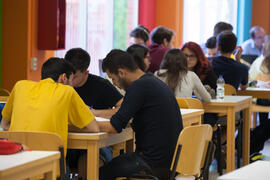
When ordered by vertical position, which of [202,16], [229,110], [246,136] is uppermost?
[202,16]

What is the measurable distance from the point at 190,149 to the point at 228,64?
10.5 feet

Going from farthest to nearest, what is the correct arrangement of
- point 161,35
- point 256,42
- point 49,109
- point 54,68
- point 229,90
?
point 256,42 → point 161,35 → point 229,90 → point 54,68 → point 49,109

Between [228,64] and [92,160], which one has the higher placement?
[228,64]

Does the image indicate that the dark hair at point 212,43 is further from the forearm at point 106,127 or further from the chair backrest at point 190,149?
the forearm at point 106,127

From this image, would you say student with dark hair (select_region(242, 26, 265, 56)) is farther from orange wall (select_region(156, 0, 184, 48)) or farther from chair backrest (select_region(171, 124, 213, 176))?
chair backrest (select_region(171, 124, 213, 176))

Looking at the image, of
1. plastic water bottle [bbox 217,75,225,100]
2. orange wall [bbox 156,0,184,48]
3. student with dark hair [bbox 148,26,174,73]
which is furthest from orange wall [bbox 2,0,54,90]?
orange wall [bbox 156,0,184,48]

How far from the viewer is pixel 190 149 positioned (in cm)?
341

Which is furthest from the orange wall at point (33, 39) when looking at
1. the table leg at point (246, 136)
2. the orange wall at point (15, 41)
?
the table leg at point (246, 136)

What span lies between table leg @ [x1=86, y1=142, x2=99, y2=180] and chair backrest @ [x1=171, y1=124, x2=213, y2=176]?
1.44ft

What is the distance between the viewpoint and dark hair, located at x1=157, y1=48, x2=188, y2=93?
5.43 meters

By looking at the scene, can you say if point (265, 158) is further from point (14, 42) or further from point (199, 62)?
point (14, 42)

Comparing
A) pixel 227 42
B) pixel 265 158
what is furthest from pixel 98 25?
pixel 265 158

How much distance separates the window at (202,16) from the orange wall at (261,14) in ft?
2.68

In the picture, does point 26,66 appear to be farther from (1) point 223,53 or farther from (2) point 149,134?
(2) point 149,134
